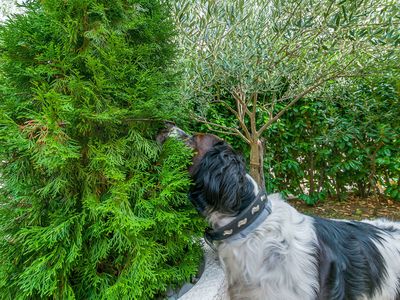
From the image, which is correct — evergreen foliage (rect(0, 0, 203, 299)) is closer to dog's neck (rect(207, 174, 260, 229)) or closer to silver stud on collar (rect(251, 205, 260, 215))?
dog's neck (rect(207, 174, 260, 229))

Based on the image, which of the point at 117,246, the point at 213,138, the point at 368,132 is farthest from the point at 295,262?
the point at 368,132

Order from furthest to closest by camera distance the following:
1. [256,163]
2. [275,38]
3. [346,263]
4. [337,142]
Result: [337,142] → [256,163] → [275,38] → [346,263]

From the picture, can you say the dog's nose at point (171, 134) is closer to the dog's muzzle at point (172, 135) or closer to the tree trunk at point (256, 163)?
the dog's muzzle at point (172, 135)

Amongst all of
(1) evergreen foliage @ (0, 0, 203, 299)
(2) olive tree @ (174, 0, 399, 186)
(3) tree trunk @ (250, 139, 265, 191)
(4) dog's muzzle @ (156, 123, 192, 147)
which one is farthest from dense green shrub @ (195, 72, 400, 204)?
(1) evergreen foliage @ (0, 0, 203, 299)

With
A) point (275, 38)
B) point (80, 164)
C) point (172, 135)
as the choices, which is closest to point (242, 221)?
point (172, 135)

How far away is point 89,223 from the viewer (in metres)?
1.49

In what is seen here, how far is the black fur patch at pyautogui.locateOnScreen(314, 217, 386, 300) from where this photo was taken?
1.74 metres

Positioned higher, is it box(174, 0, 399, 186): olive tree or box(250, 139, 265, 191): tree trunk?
box(174, 0, 399, 186): olive tree

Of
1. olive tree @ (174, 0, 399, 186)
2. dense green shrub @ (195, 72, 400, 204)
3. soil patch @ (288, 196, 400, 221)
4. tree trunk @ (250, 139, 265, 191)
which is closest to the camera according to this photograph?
olive tree @ (174, 0, 399, 186)

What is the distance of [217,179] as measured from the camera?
1.64 metres

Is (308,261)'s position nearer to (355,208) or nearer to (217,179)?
(217,179)

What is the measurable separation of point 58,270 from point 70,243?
0.43 ft

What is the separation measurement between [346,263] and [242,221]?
741 mm

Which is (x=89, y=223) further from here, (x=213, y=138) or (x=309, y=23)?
(x=309, y=23)
